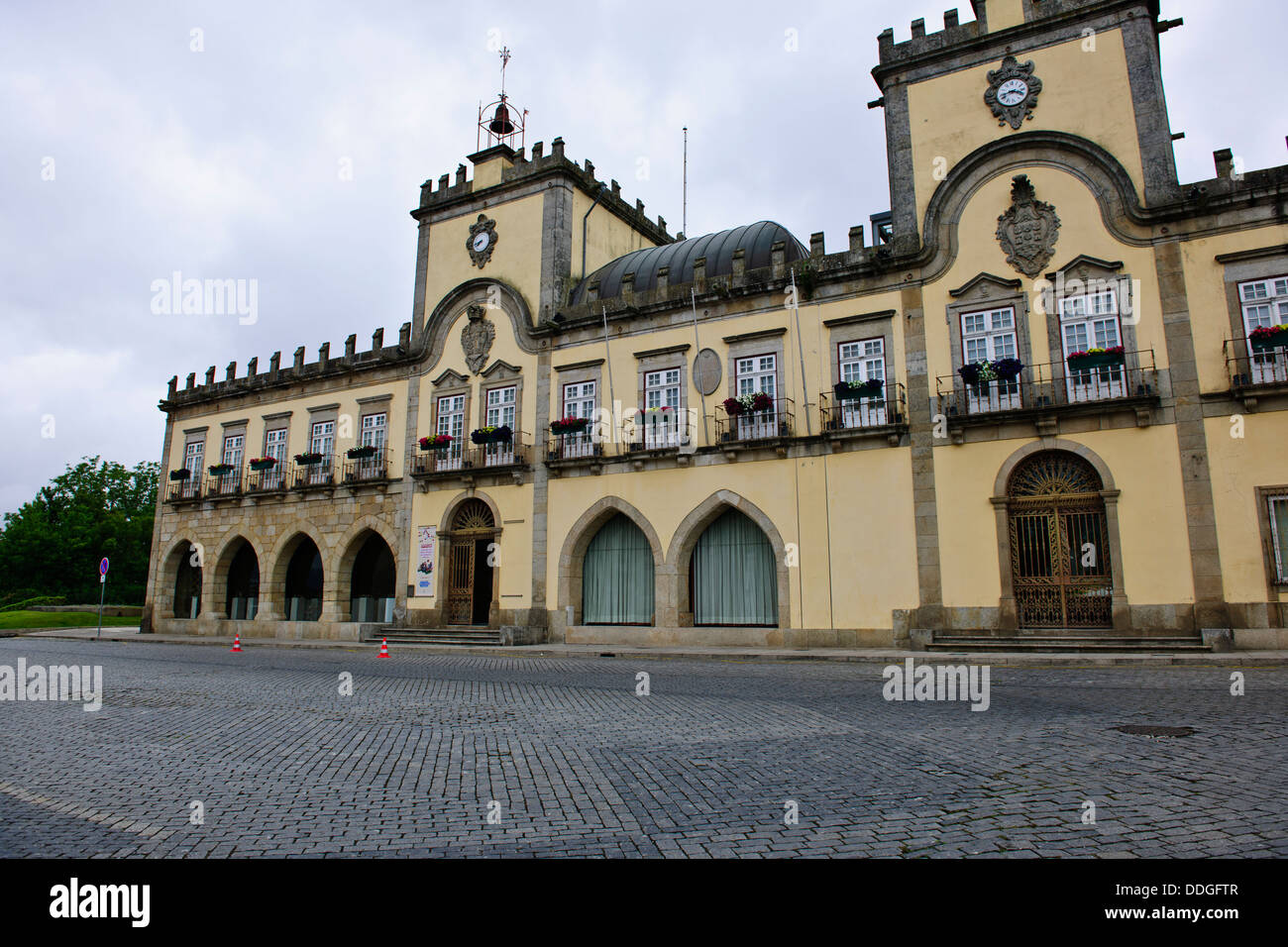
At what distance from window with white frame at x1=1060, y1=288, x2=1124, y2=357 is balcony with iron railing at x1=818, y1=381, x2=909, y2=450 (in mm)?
3973

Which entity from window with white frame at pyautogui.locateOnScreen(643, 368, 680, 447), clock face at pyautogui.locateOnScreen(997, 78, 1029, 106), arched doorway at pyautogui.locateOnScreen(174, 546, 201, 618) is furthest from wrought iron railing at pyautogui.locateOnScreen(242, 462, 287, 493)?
clock face at pyautogui.locateOnScreen(997, 78, 1029, 106)

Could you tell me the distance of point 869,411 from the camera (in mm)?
21172

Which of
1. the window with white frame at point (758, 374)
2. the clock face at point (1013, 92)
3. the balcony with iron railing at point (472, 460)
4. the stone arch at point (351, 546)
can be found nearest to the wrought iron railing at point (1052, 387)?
the window with white frame at point (758, 374)

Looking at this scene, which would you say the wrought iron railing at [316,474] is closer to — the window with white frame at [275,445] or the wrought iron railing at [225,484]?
the window with white frame at [275,445]

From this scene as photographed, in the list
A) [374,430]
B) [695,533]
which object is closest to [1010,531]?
[695,533]

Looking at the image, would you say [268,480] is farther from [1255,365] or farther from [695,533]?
[1255,365]

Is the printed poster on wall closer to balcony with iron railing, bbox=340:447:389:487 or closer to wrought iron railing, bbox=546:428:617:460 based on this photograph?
balcony with iron railing, bbox=340:447:389:487

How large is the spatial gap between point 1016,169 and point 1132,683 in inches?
537

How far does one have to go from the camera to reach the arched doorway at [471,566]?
27.0 metres

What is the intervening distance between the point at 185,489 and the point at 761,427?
85.7ft

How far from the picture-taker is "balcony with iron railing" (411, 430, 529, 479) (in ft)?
86.1

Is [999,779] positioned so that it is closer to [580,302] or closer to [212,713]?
[212,713]

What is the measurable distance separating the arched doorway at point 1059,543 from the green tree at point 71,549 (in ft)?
181
